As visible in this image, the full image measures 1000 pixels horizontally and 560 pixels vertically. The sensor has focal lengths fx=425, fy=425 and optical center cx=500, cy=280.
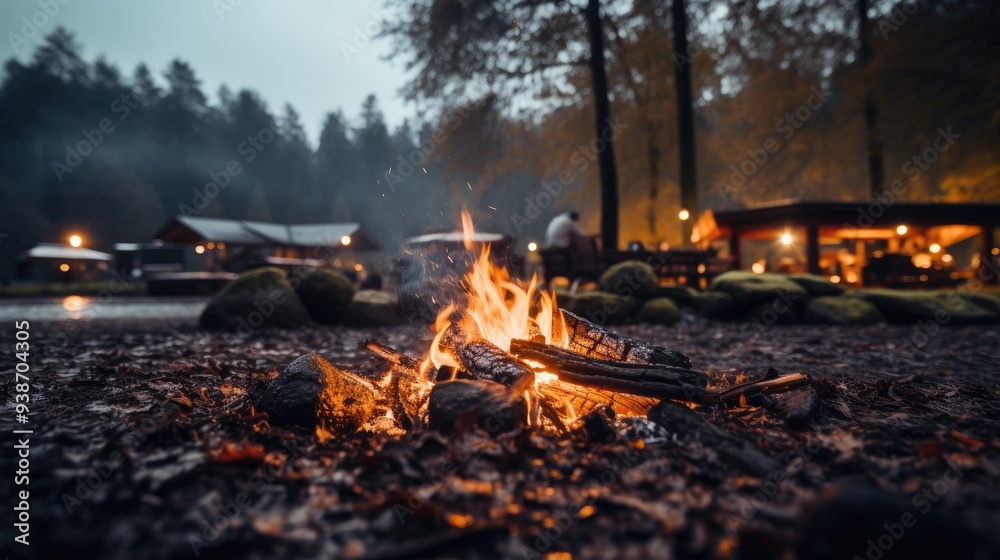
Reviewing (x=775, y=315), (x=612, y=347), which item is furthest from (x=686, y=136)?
(x=612, y=347)

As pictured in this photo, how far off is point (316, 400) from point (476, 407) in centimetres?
107

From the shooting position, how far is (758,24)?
1595 centimetres

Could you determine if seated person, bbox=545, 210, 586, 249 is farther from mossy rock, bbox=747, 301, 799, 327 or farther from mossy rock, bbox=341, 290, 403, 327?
mossy rock, bbox=341, 290, 403, 327

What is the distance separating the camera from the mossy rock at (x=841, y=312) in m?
8.12

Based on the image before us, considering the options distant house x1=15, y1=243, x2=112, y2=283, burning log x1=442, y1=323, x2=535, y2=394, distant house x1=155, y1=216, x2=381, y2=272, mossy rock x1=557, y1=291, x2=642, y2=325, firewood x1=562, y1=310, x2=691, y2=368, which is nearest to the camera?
burning log x1=442, y1=323, x2=535, y2=394

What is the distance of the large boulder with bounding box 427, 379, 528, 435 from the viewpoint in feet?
8.43

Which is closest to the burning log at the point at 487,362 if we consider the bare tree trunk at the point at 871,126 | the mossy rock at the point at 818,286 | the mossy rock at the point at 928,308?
the mossy rock at the point at 818,286

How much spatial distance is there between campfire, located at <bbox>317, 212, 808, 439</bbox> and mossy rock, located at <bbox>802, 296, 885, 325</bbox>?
21.2 feet

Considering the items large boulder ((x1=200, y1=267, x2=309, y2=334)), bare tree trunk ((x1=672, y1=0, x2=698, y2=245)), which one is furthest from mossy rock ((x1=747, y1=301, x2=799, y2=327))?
large boulder ((x1=200, y1=267, x2=309, y2=334))

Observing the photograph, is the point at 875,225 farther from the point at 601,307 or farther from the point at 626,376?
the point at 626,376

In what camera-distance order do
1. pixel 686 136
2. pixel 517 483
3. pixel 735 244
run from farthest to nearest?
1. pixel 686 136
2. pixel 735 244
3. pixel 517 483

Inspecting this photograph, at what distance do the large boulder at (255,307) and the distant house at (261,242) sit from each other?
→ 71.8 ft

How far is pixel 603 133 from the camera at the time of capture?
13.9 meters

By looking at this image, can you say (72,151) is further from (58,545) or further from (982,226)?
(982,226)
